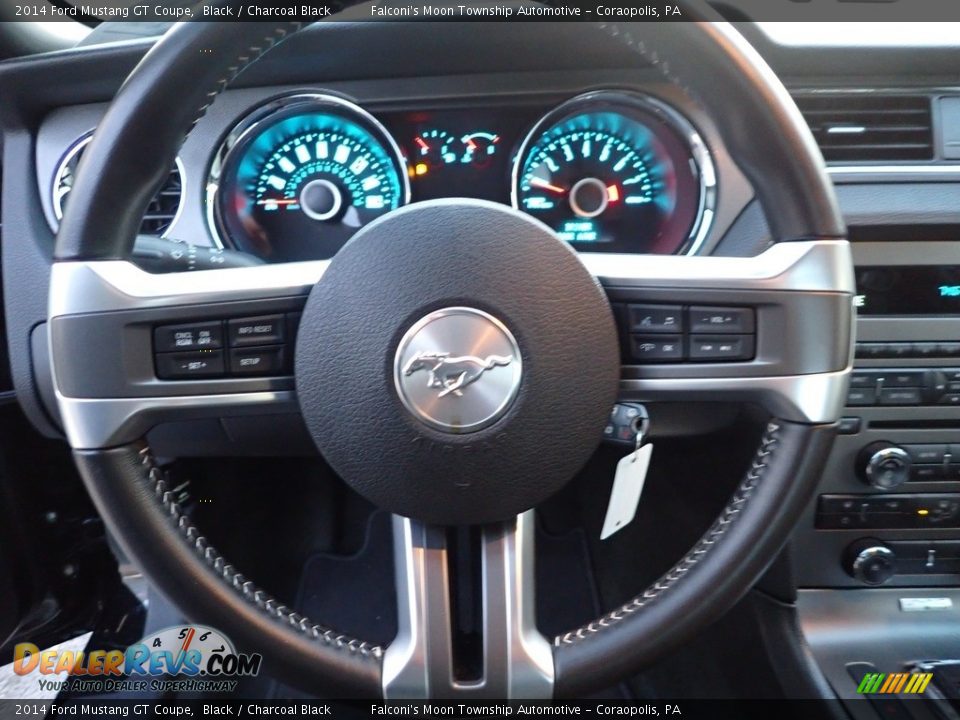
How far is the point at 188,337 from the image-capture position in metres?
0.78

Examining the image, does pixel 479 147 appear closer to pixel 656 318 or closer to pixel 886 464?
pixel 656 318

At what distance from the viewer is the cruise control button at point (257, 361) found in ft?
2.59

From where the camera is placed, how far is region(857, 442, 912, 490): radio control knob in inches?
47.1

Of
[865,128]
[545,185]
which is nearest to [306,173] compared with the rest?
[545,185]

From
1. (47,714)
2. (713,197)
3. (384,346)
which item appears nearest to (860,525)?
(713,197)

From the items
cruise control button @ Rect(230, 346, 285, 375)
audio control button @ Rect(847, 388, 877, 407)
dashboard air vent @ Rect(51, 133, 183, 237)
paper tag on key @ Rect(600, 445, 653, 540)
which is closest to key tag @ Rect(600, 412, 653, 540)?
paper tag on key @ Rect(600, 445, 653, 540)

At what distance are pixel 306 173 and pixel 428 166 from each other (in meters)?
0.19

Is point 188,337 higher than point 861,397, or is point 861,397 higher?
point 188,337

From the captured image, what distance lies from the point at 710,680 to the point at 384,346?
1.01 metres

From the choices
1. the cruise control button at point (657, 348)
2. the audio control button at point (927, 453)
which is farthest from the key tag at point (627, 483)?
the audio control button at point (927, 453)

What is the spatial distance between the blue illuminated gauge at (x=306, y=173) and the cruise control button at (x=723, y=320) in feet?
2.08

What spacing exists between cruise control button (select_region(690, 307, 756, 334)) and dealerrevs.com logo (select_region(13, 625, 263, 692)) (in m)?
0.83

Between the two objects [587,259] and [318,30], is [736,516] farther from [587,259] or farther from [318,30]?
[318,30]

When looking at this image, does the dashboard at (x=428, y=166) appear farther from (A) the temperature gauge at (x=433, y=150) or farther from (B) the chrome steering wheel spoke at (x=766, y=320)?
(B) the chrome steering wheel spoke at (x=766, y=320)
